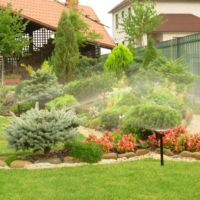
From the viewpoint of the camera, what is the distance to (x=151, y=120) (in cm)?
834

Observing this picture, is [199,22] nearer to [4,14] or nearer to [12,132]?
[4,14]

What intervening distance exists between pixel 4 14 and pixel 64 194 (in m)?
20.7

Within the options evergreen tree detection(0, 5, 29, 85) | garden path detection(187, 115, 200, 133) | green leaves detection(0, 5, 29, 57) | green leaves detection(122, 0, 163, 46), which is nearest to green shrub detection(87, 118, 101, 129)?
garden path detection(187, 115, 200, 133)

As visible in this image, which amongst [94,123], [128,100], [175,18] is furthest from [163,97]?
[175,18]

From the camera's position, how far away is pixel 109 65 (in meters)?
Answer: 19.3

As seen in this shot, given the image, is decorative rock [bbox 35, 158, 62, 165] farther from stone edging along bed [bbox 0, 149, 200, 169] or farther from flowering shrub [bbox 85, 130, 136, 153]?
flowering shrub [bbox 85, 130, 136, 153]

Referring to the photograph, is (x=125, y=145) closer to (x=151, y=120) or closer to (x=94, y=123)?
(x=151, y=120)

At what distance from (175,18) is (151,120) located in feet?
103

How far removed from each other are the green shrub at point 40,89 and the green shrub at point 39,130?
26.1ft

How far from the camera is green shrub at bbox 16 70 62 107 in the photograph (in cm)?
1529

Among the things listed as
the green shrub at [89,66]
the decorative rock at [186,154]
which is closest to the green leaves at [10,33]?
the green shrub at [89,66]

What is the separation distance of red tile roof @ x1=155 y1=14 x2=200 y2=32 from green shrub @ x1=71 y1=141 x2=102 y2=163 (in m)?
29.9

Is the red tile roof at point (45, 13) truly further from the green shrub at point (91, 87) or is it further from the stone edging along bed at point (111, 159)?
the stone edging along bed at point (111, 159)

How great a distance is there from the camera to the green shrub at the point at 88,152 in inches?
275
